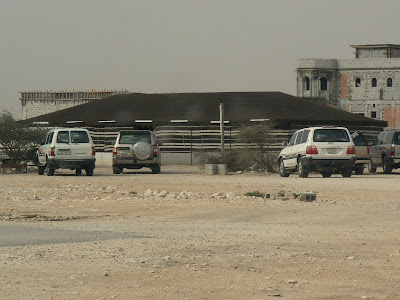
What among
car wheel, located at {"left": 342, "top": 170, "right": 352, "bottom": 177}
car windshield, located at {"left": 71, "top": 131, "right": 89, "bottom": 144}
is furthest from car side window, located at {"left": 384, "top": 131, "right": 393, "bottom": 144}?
car windshield, located at {"left": 71, "top": 131, "right": 89, "bottom": 144}

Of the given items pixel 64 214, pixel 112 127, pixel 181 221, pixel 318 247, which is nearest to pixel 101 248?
pixel 318 247

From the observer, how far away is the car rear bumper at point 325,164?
31.0 meters

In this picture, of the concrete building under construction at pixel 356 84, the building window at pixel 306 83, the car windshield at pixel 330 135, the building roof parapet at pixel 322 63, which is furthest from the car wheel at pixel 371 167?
the building window at pixel 306 83

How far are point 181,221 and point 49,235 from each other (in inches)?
127

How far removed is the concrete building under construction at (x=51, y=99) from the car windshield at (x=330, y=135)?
49.5 meters

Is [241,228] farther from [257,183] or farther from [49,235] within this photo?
[257,183]

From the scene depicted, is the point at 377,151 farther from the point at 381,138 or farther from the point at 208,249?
the point at 208,249

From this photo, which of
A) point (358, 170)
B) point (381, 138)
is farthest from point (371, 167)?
point (358, 170)

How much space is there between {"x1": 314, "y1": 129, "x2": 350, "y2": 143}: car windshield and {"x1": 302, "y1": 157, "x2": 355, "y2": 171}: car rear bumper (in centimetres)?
70

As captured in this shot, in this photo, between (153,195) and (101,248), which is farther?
(153,195)

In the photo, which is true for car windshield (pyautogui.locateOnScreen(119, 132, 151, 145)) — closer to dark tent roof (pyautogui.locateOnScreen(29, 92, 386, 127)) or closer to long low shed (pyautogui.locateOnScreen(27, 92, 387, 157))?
long low shed (pyautogui.locateOnScreen(27, 92, 387, 157))

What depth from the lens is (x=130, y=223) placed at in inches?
631

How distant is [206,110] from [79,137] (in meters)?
19.7

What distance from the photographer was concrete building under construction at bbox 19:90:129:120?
80.2m
